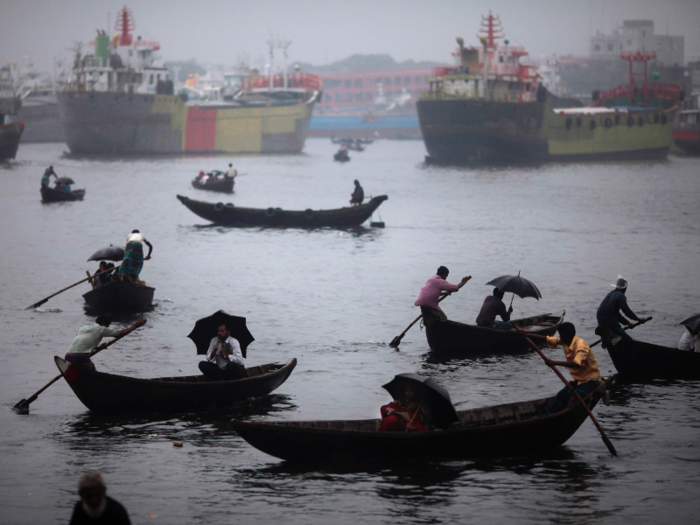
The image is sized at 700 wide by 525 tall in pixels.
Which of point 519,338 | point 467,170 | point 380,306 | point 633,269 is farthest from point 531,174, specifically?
point 519,338

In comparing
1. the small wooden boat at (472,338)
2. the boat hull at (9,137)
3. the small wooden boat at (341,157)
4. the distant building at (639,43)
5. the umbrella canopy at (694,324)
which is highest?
the distant building at (639,43)

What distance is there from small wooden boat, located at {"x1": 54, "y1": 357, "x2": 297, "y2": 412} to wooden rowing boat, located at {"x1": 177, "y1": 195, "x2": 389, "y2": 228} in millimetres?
26243

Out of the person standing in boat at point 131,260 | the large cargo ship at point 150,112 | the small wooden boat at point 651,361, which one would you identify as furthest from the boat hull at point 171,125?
the small wooden boat at point 651,361

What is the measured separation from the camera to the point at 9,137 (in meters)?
86.3

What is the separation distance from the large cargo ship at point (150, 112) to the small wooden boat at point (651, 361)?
91.9 m

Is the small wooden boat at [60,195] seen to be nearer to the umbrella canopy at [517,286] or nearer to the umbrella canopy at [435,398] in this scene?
the umbrella canopy at [517,286]

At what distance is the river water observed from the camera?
38.0 ft

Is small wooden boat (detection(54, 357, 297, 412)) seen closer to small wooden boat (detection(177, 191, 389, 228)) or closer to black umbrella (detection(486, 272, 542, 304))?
black umbrella (detection(486, 272, 542, 304))

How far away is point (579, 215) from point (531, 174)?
108 feet

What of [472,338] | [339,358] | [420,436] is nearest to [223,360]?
[420,436]

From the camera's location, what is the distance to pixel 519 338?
761 inches

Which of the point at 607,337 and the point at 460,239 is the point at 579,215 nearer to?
the point at 460,239

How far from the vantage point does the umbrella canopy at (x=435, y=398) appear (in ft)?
39.2

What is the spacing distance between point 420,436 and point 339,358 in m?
7.38
